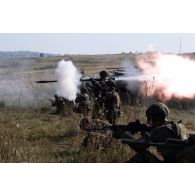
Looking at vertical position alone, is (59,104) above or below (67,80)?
below

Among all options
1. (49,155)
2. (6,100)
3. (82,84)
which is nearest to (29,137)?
(49,155)

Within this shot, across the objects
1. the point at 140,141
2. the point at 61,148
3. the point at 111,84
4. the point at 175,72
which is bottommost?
the point at 140,141

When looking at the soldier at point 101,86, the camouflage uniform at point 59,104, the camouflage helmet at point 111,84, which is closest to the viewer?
the camouflage helmet at point 111,84

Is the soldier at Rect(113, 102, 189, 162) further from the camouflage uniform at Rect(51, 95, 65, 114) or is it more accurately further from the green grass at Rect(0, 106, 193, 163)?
the camouflage uniform at Rect(51, 95, 65, 114)

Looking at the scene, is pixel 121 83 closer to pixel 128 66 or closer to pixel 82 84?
pixel 128 66

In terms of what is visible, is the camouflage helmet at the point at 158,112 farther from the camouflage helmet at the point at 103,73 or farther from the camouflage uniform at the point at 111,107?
the camouflage helmet at the point at 103,73

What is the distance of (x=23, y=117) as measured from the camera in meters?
18.8

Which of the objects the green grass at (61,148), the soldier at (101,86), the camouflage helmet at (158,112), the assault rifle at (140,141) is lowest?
the assault rifle at (140,141)

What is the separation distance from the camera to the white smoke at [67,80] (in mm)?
19788

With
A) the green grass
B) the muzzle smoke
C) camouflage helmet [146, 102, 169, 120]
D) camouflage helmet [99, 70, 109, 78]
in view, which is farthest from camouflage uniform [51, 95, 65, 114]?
camouflage helmet [146, 102, 169, 120]

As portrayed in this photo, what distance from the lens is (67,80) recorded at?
19.9 meters

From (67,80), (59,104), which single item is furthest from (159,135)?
(59,104)

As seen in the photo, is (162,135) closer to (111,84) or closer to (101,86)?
(111,84)

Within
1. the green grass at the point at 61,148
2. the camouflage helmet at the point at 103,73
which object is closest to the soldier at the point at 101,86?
the camouflage helmet at the point at 103,73
